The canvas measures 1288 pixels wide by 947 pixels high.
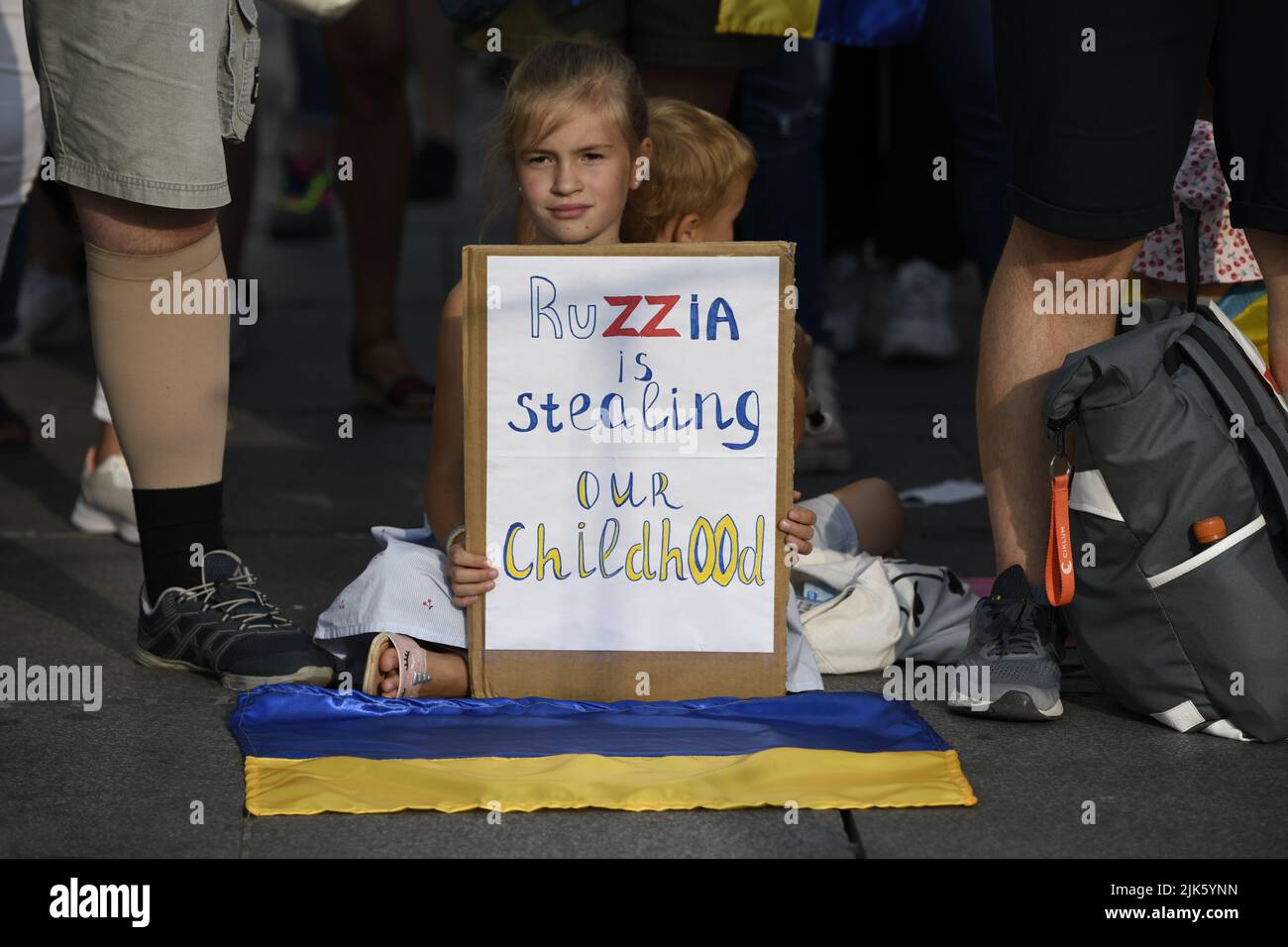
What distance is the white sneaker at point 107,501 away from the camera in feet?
12.2

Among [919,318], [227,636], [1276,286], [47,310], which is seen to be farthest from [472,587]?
[47,310]

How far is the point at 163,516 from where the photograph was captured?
296cm

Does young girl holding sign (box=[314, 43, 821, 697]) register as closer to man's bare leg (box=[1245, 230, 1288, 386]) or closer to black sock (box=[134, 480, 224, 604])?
black sock (box=[134, 480, 224, 604])

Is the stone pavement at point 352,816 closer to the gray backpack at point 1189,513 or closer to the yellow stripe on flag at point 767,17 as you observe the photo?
the gray backpack at point 1189,513

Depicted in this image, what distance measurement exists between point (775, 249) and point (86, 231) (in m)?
1.07

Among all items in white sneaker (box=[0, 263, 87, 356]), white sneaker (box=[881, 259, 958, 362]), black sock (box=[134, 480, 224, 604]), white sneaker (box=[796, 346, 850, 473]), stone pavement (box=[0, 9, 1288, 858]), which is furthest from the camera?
white sneaker (box=[0, 263, 87, 356])

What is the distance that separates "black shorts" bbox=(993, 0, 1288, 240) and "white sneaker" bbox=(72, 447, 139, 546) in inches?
77.0

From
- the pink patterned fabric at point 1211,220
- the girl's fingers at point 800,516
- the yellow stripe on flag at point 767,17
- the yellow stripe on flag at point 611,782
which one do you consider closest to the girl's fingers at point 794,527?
the girl's fingers at point 800,516

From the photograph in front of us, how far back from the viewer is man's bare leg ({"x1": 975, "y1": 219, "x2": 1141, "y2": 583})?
2.78m

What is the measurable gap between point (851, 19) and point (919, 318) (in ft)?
5.69

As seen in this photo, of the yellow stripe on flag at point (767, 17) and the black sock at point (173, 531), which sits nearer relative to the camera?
the black sock at point (173, 531)

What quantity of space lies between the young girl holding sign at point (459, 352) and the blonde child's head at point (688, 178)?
0.13 m

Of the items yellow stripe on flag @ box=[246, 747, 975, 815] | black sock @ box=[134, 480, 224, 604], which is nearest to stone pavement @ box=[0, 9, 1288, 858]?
yellow stripe on flag @ box=[246, 747, 975, 815]

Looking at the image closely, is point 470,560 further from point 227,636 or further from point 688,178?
point 688,178
